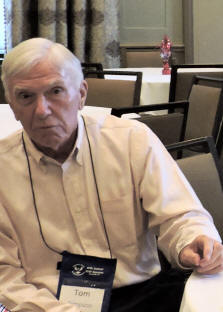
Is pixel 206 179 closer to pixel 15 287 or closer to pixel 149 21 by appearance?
pixel 15 287

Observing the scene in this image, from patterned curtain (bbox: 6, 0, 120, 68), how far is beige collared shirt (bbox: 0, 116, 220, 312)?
4.18m

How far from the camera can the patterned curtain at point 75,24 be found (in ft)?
17.7

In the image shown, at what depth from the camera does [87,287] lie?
1.38m

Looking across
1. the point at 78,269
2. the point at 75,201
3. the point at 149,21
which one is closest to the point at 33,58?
the point at 75,201

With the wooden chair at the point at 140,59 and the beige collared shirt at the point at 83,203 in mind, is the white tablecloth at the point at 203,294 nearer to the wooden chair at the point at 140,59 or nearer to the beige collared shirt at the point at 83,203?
the beige collared shirt at the point at 83,203

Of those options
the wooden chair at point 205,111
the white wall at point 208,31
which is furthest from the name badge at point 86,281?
the white wall at point 208,31

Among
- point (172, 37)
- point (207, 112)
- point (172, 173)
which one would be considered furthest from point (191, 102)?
point (172, 37)

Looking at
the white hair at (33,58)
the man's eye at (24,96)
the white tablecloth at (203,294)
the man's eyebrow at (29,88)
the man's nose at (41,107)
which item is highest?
the white hair at (33,58)

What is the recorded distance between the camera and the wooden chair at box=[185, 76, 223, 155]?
10.5 feet

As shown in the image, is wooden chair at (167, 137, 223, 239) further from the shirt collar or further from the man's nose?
the man's nose

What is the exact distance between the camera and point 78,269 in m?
1.40

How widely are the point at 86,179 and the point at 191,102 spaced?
2.12 m

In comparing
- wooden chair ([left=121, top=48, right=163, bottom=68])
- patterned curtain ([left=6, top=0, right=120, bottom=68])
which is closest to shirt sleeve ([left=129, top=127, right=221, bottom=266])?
patterned curtain ([left=6, top=0, right=120, bottom=68])

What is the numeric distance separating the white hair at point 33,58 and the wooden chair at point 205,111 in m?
1.94
